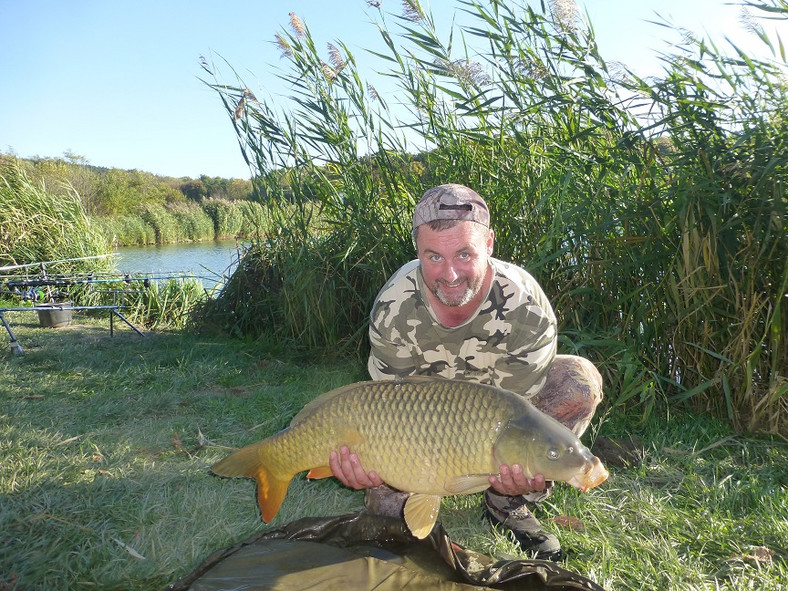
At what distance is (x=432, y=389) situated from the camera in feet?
4.64

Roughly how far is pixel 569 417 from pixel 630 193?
4.46ft

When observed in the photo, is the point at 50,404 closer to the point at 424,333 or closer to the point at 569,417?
the point at 424,333

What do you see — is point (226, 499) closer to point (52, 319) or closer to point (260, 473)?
point (260, 473)

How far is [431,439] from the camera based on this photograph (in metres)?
1.40

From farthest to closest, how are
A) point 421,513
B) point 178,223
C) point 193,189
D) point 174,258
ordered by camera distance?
point 193,189 → point 178,223 → point 174,258 → point 421,513

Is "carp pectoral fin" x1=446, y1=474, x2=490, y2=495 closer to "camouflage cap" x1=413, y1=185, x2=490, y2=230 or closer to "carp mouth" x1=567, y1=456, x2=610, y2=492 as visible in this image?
"carp mouth" x1=567, y1=456, x2=610, y2=492

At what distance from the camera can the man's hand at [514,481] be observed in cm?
140

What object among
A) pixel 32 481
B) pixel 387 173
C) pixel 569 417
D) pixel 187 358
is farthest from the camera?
pixel 187 358

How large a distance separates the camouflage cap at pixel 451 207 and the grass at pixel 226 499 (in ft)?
2.89

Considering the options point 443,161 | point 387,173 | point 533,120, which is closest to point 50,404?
point 387,173

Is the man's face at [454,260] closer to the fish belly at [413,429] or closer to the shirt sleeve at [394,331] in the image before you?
the shirt sleeve at [394,331]

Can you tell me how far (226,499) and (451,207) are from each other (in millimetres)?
1138

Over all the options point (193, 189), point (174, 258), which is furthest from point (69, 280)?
point (193, 189)

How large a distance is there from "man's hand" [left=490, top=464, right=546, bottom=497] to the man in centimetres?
25
